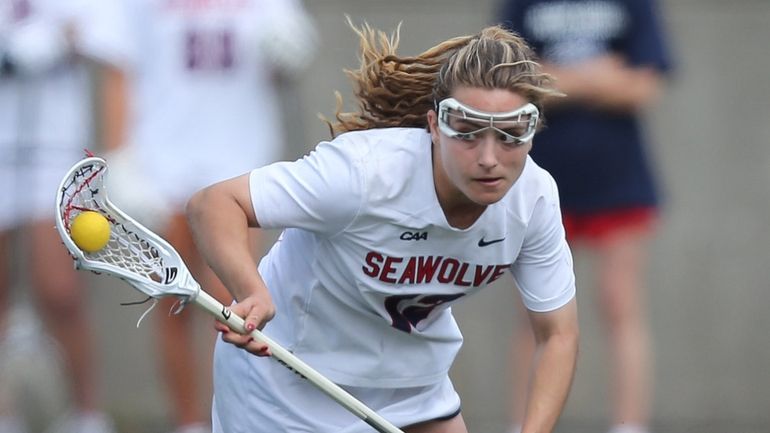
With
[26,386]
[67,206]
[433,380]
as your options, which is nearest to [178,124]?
[26,386]

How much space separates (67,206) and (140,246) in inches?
9.1

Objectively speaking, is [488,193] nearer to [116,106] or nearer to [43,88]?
[116,106]

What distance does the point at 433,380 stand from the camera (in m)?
4.81

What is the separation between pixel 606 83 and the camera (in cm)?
647

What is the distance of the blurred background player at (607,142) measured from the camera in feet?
21.1

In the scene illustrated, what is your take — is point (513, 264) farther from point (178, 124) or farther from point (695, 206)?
point (695, 206)

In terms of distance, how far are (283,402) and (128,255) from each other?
0.66m

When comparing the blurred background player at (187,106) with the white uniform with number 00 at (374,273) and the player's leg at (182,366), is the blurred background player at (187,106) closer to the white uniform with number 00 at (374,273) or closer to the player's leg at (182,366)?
the player's leg at (182,366)

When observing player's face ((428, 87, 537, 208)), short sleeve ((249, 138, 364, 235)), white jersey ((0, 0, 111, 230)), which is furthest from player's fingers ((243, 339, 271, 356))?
white jersey ((0, 0, 111, 230))

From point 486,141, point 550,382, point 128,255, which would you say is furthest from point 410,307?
point 128,255

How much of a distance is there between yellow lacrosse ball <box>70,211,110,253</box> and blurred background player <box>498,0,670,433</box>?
8.75ft

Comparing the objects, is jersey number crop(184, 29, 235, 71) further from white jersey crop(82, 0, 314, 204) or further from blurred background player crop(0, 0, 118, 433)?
blurred background player crop(0, 0, 118, 433)

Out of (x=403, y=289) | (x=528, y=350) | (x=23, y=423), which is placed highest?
(x=403, y=289)

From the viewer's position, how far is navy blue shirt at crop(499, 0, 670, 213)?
6.45 m
